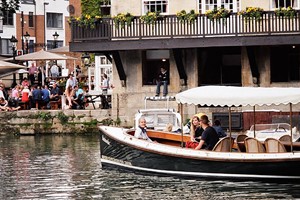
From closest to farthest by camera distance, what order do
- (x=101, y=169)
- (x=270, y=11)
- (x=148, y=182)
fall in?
(x=148, y=182) → (x=101, y=169) → (x=270, y=11)

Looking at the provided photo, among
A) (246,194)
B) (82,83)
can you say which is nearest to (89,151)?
(246,194)

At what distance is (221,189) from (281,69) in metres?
21.4

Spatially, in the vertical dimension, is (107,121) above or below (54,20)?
below

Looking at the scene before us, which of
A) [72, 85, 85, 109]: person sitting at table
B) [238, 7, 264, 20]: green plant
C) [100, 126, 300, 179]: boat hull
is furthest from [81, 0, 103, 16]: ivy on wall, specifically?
[100, 126, 300, 179]: boat hull

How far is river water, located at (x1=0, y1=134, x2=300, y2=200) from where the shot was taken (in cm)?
3325

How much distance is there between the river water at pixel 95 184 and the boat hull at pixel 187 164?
9.1 inches

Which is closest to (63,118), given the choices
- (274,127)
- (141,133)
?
(274,127)

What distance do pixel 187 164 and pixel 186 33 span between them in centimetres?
1849

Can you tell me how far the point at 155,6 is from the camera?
184ft

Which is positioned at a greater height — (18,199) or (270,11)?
(270,11)

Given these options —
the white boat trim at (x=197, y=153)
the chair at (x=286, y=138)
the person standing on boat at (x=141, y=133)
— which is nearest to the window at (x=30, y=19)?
the white boat trim at (x=197, y=153)

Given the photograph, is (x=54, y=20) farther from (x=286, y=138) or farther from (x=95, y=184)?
(x=95, y=184)

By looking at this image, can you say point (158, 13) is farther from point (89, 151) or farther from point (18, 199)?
point (18, 199)

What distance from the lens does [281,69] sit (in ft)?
180
